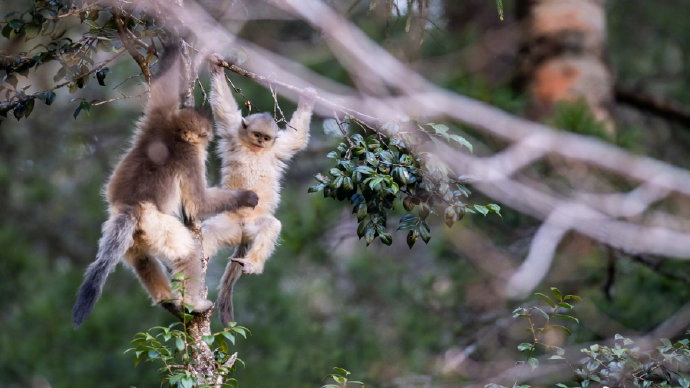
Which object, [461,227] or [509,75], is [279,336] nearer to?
[461,227]

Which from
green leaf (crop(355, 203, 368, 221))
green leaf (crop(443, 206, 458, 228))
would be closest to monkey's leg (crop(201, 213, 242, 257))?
green leaf (crop(355, 203, 368, 221))

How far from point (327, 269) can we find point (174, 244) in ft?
13.0

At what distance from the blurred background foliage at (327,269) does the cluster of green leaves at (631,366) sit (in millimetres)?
2000

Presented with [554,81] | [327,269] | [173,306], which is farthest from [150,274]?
[554,81]

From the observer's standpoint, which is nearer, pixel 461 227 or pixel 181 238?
pixel 181 238

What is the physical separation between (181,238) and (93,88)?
5.01 metres

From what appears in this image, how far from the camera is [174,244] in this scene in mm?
3957

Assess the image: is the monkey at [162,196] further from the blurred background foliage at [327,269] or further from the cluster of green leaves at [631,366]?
the blurred background foliage at [327,269]

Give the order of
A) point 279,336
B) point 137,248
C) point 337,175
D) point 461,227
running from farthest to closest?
point 279,336, point 461,227, point 137,248, point 337,175

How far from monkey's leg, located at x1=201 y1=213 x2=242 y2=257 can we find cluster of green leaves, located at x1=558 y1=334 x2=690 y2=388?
2.03 metres

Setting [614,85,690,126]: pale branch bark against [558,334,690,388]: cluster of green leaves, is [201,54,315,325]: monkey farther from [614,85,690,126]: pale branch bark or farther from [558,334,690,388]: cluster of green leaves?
[614,85,690,126]: pale branch bark

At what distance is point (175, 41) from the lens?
379 centimetres

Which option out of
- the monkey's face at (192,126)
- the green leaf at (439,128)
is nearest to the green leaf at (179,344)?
the green leaf at (439,128)

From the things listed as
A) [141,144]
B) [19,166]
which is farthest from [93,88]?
[141,144]
